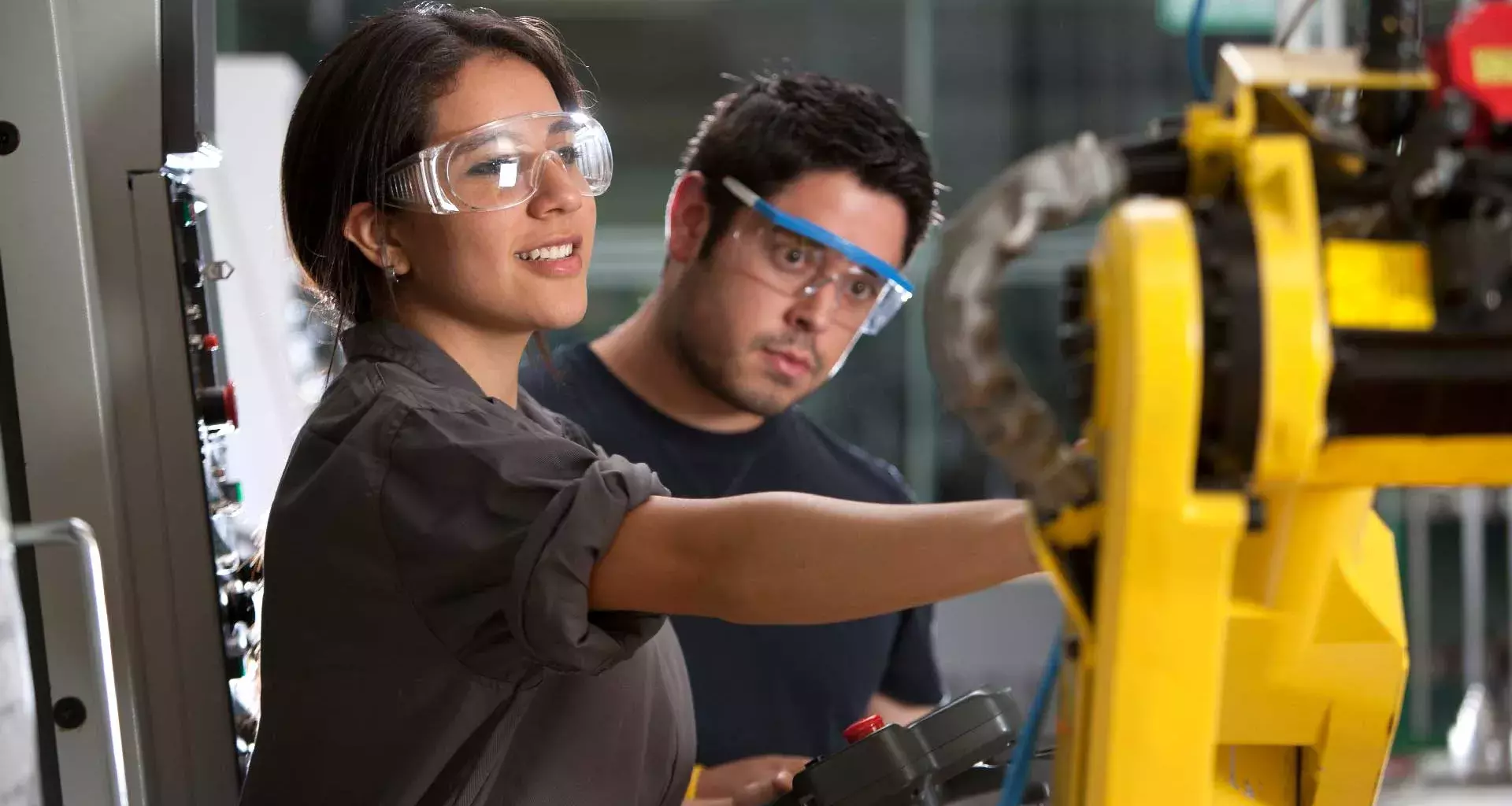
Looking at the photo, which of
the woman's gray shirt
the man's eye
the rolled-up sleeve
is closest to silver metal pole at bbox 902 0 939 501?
the man's eye

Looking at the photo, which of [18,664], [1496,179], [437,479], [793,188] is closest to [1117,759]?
[1496,179]

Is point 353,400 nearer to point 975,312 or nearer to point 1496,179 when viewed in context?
point 975,312

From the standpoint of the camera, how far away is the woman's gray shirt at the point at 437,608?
1134 mm

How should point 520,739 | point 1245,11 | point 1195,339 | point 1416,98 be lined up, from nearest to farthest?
point 1195,339
point 1416,98
point 520,739
point 1245,11

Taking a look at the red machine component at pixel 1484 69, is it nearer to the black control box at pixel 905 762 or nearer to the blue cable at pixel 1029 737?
the blue cable at pixel 1029 737

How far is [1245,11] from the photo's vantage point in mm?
5508

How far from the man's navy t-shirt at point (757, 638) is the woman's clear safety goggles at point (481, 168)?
0.71m

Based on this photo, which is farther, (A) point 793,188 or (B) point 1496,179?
(A) point 793,188

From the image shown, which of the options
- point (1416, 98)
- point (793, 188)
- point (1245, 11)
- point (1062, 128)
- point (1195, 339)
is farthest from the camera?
point (1062, 128)

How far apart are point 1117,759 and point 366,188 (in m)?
0.92

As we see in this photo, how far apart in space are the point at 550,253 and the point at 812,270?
72 cm

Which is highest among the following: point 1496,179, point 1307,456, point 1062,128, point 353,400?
point 1496,179

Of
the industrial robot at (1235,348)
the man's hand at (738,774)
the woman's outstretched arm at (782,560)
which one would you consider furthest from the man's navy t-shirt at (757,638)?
the industrial robot at (1235,348)

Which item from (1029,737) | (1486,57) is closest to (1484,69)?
(1486,57)
